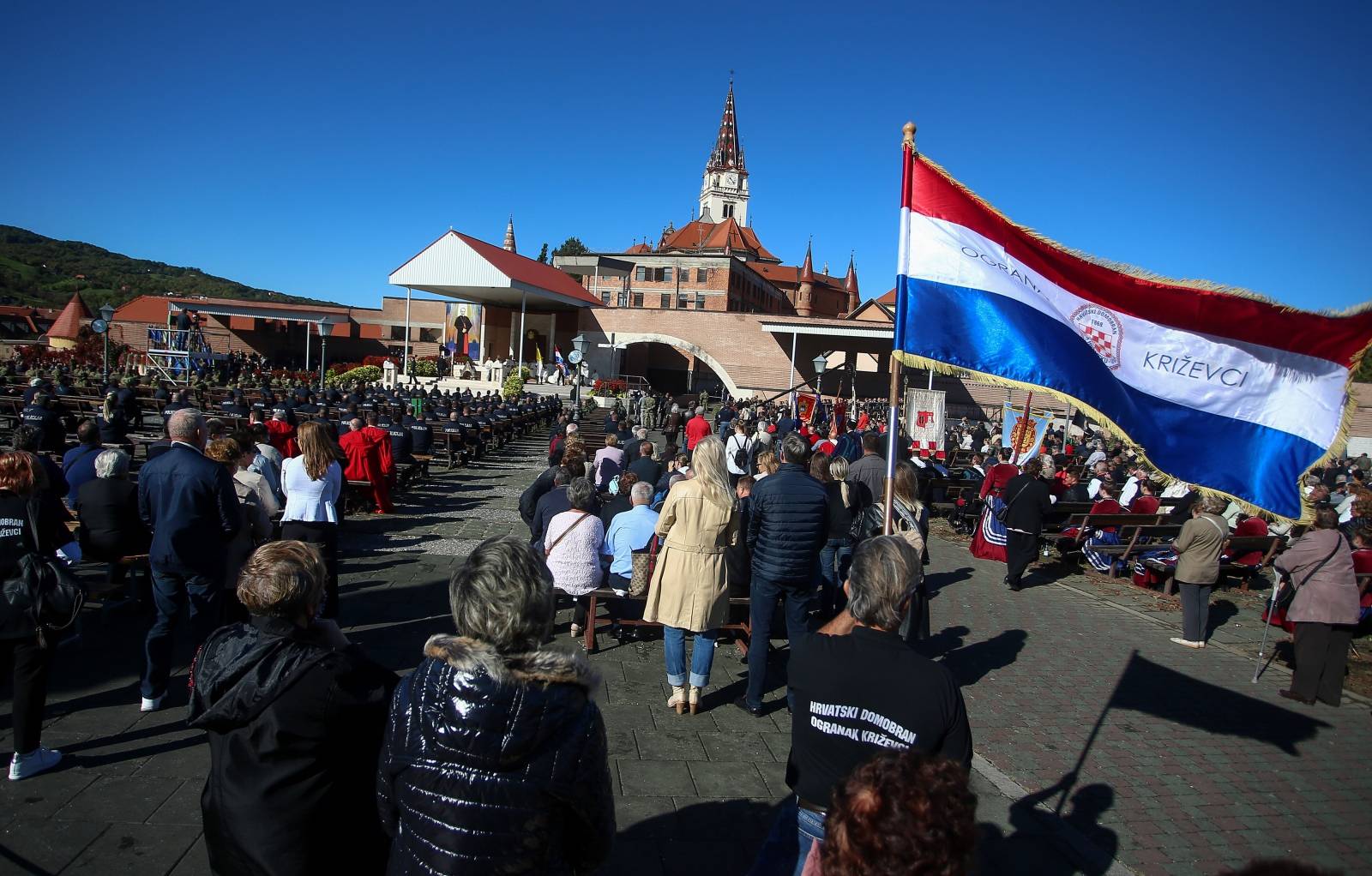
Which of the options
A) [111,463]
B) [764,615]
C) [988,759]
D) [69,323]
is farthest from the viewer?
[69,323]

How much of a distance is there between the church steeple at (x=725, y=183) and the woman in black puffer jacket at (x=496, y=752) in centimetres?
10927

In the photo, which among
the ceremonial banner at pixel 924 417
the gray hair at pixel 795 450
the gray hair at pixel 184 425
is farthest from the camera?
the ceremonial banner at pixel 924 417

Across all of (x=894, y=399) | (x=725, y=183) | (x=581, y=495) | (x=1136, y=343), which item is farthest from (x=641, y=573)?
(x=725, y=183)

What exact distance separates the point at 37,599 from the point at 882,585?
11.7 feet

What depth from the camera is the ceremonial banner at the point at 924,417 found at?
15.0m

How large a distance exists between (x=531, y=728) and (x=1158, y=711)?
5.45 metres

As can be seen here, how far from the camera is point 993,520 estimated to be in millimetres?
10547

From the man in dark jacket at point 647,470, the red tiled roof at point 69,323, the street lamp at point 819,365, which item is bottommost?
the man in dark jacket at point 647,470

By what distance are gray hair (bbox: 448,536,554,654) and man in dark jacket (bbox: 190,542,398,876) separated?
1.26ft

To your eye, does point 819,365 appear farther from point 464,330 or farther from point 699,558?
point 464,330

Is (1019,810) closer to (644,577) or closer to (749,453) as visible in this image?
(644,577)

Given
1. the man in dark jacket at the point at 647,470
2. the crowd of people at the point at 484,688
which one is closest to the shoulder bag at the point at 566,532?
the crowd of people at the point at 484,688

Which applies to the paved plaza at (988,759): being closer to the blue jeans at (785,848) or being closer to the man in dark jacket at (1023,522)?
the blue jeans at (785,848)

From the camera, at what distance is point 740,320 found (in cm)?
4262
